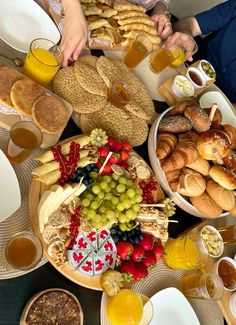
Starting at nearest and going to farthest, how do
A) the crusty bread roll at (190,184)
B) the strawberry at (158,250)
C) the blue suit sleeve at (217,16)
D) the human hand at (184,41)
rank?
the strawberry at (158,250) → the crusty bread roll at (190,184) → the human hand at (184,41) → the blue suit sleeve at (217,16)

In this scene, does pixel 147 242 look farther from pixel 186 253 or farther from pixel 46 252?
pixel 46 252

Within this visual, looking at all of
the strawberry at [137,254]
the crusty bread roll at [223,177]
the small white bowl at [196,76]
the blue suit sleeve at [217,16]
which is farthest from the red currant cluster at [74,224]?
the blue suit sleeve at [217,16]

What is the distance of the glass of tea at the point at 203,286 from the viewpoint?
1.21 meters

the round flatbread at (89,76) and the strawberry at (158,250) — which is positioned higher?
the round flatbread at (89,76)

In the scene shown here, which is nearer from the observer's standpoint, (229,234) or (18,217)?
(18,217)

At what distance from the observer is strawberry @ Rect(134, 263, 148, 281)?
44.2 inches

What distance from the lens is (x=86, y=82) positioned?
1288 millimetres

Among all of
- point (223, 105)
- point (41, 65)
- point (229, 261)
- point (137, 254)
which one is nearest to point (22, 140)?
point (41, 65)

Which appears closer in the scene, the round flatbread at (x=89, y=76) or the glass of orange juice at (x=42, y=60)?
the glass of orange juice at (x=42, y=60)

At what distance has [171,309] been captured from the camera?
1194 millimetres

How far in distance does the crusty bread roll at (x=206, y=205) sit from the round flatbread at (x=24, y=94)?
0.65 meters

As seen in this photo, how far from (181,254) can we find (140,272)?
0.18 m

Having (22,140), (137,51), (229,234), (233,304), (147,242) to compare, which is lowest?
(233,304)

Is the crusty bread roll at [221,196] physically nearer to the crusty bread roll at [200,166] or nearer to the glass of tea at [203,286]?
the crusty bread roll at [200,166]
